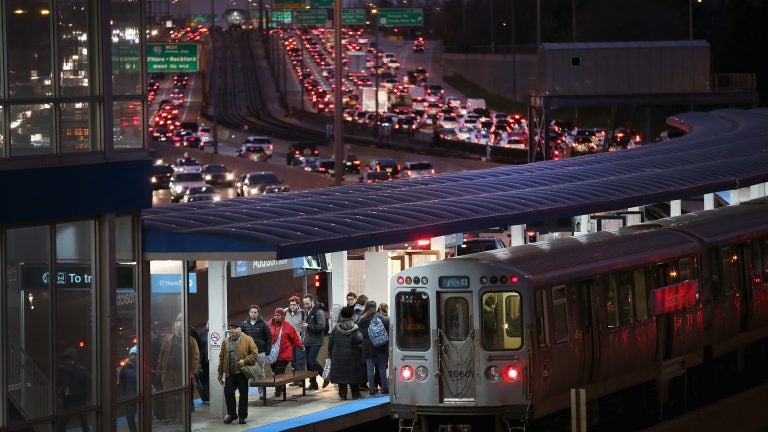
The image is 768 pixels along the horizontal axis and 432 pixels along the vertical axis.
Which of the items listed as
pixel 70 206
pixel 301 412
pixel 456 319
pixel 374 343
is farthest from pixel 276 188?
pixel 70 206

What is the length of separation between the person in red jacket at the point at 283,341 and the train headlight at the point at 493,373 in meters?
3.55

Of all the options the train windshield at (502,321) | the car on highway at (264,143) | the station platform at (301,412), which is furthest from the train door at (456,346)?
the car on highway at (264,143)

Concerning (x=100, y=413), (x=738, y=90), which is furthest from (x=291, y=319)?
(x=738, y=90)

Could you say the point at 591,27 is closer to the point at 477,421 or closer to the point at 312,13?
the point at 312,13

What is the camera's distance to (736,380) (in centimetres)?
2642

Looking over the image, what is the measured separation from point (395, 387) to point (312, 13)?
61.3 meters

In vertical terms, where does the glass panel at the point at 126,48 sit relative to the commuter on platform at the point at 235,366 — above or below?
above

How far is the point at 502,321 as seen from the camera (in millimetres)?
19062

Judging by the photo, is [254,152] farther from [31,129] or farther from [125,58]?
[31,129]

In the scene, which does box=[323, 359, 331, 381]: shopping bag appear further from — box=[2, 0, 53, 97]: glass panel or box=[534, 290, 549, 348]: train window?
box=[2, 0, 53, 97]: glass panel

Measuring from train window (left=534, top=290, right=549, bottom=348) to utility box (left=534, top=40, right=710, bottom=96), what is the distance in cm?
5456

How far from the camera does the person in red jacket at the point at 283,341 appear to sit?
2166 cm

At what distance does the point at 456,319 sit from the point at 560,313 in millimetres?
1330

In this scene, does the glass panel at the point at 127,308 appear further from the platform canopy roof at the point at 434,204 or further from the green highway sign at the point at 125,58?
the green highway sign at the point at 125,58
